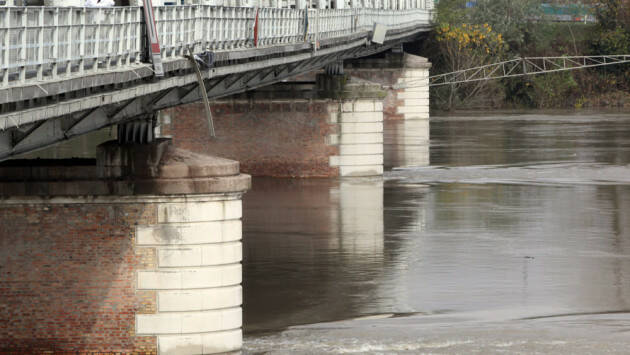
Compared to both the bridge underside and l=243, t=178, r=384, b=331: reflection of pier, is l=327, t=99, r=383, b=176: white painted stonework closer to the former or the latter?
l=243, t=178, r=384, b=331: reflection of pier

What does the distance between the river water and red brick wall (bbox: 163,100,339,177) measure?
84 cm

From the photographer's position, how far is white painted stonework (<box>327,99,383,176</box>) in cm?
4028

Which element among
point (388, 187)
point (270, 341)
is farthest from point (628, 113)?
point (270, 341)

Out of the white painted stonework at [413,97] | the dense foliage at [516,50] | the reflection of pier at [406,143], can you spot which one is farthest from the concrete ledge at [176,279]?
the dense foliage at [516,50]

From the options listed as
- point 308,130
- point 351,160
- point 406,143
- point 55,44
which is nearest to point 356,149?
point 351,160

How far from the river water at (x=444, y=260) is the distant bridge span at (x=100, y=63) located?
3641 mm

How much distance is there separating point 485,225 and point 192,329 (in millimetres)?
14216

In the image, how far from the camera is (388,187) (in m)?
39.3

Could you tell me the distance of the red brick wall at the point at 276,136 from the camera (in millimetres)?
40375

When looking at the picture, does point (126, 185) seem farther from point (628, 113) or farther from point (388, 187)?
point (628, 113)

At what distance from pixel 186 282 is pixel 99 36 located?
3.50 meters

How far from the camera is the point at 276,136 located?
133 feet

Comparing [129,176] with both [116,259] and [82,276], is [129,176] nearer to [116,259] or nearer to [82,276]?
[116,259]

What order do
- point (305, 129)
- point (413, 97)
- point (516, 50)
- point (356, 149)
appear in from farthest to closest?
1. point (516, 50)
2. point (413, 97)
3. point (356, 149)
4. point (305, 129)
